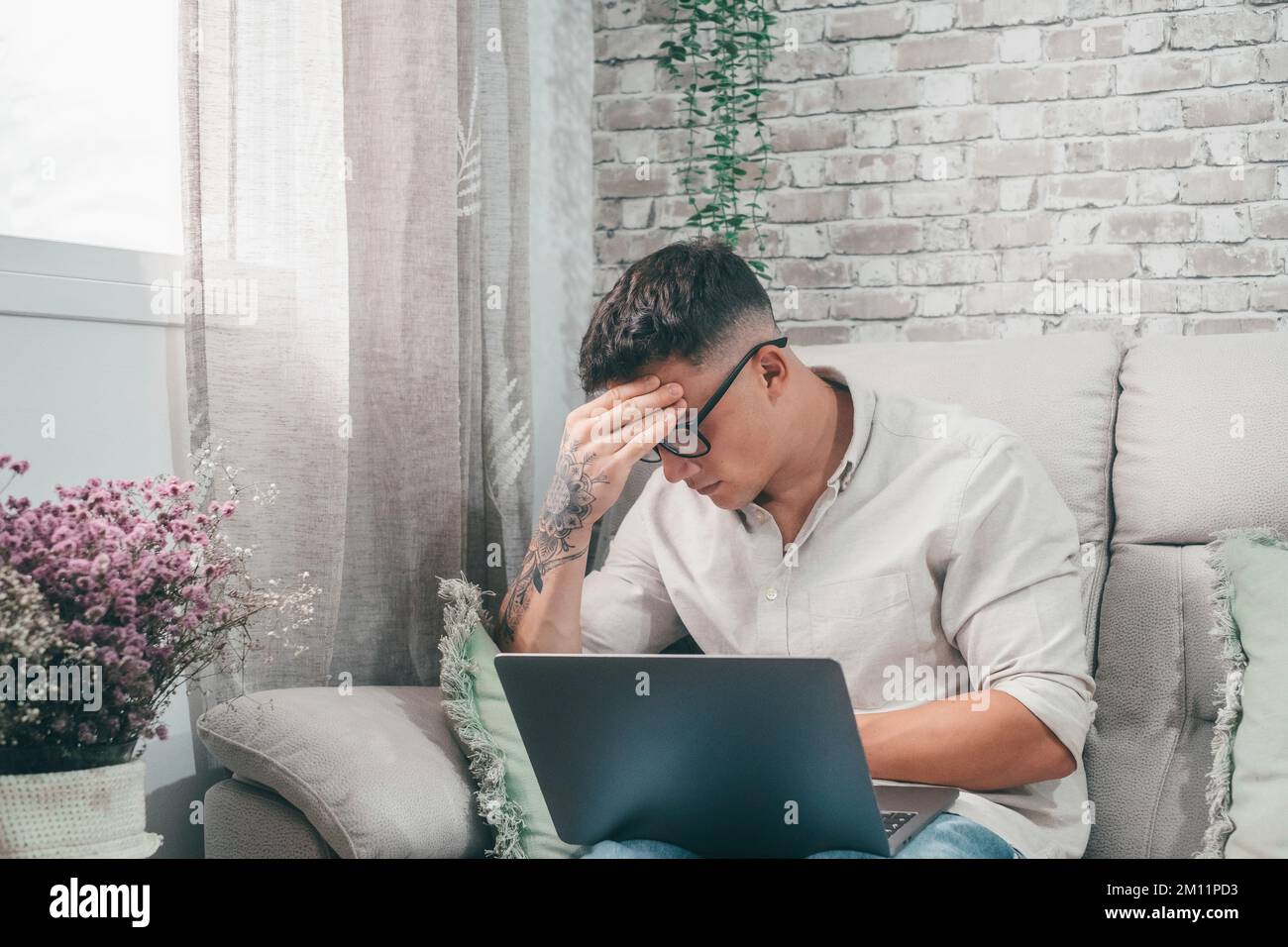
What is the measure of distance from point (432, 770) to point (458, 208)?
934mm

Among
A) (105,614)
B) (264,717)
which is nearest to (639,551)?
(264,717)

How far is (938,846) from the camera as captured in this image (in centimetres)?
123

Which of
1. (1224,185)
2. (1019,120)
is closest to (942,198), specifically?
(1019,120)

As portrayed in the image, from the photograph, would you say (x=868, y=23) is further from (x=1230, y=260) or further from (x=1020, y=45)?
(x=1230, y=260)

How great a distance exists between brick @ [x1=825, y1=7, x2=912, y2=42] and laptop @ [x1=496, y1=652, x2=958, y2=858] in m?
1.71

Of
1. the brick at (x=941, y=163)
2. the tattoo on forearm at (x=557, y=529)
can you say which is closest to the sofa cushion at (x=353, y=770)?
the tattoo on forearm at (x=557, y=529)

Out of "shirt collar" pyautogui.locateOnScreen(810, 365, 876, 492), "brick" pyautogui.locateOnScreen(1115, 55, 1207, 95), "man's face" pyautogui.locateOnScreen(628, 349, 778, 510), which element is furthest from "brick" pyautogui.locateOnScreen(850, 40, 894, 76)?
"man's face" pyautogui.locateOnScreen(628, 349, 778, 510)

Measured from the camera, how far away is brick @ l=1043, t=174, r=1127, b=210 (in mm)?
2217

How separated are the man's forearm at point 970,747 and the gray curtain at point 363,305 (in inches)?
29.1

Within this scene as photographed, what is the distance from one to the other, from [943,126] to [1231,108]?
52 centimetres

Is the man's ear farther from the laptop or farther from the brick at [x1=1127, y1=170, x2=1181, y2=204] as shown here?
the brick at [x1=1127, y1=170, x2=1181, y2=204]

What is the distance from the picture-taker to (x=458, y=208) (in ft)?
6.15

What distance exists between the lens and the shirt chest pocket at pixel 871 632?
147 centimetres
